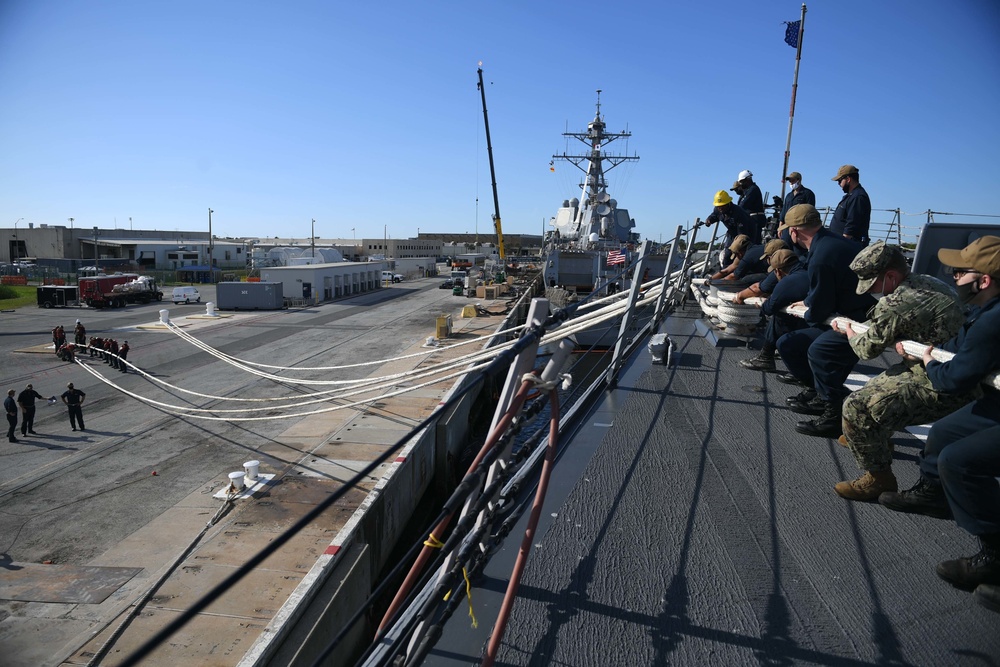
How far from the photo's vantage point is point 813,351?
3.89 m

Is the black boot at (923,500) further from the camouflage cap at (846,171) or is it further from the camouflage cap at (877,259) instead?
the camouflage cap at (846,171)

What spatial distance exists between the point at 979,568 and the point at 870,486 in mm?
790

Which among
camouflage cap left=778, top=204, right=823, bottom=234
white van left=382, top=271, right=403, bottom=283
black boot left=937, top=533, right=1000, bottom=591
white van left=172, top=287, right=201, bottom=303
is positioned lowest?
white van left=172, top=287, right=201, bottom=303

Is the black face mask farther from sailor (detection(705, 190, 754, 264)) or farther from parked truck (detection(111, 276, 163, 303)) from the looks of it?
parked truck (detection(111, 276, 163, 303))

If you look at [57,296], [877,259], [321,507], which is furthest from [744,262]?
[57,296]

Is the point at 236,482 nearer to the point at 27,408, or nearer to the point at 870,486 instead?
the point at 27,408

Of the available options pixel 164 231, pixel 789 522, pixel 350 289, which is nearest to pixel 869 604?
pixel 789 522

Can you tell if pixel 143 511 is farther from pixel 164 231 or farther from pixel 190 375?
pixel 164 231

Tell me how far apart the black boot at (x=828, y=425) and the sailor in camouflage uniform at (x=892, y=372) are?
949mm

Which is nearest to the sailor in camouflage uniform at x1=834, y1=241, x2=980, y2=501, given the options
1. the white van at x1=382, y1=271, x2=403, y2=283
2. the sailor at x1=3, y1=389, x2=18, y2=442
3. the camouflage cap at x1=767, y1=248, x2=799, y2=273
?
the camouflage cap at x1=767, y1=248, x2=799, y2=273

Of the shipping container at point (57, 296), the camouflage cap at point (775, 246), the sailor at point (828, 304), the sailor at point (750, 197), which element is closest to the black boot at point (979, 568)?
the sailor at point (828, 304)

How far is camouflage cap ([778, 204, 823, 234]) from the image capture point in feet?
13.4

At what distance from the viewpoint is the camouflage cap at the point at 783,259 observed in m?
5.23

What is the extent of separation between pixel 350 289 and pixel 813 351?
4613 centimetres
